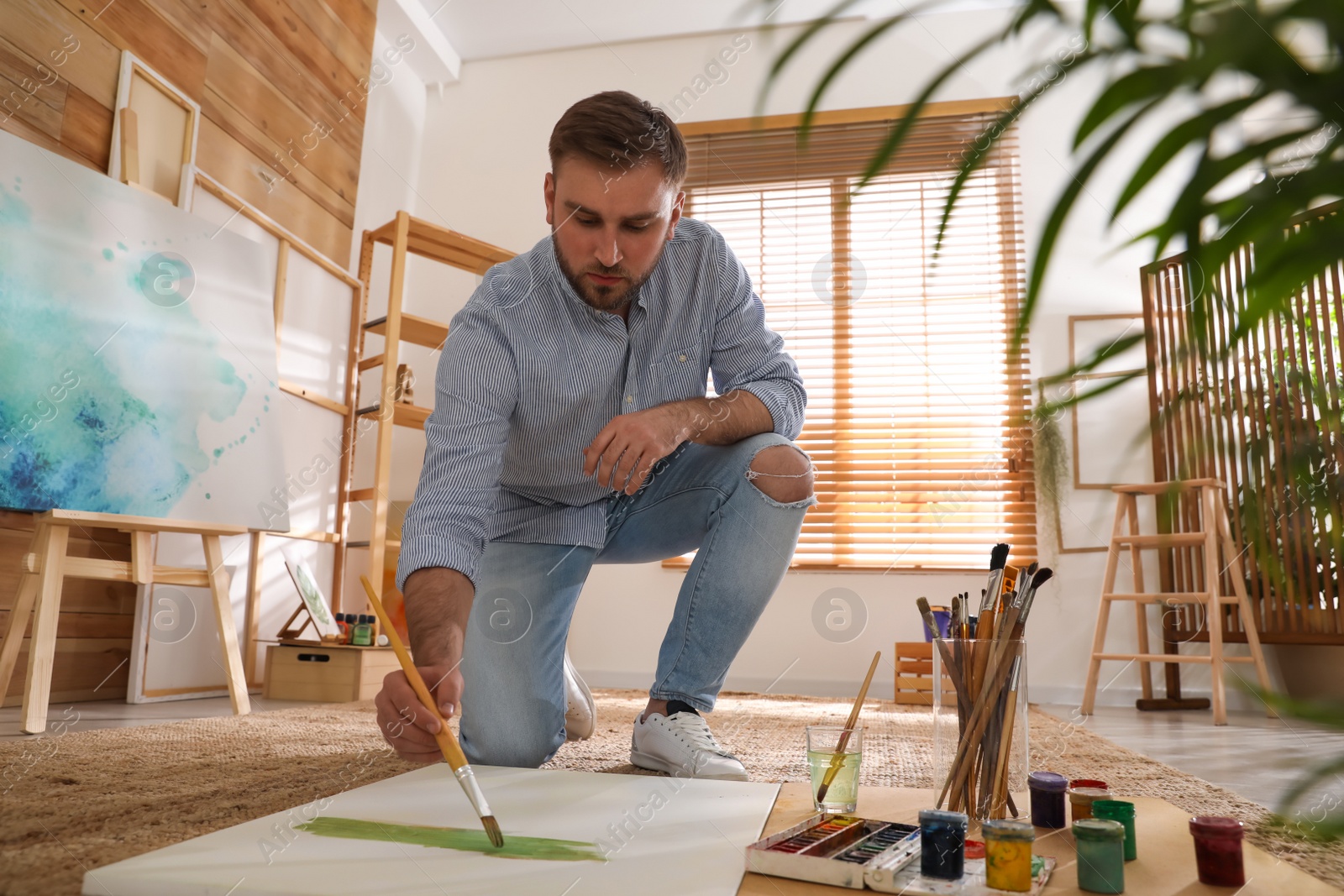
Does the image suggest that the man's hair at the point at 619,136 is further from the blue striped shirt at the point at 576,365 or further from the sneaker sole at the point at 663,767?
the sneaker sole at the point at 663,767

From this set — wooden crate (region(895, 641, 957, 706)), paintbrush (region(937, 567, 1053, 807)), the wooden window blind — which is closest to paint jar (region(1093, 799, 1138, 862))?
paintbrush (region(937, 567, 1053, 807))

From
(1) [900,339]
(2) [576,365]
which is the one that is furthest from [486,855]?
(1) [900,339]

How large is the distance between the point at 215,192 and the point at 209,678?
1.38m

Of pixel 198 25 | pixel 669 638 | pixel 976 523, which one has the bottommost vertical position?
pixel 669 638

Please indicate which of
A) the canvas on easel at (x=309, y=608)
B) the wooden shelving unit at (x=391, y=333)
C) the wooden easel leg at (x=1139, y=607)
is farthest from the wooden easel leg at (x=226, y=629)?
the wooden easel leg at (x=1139, y=607)

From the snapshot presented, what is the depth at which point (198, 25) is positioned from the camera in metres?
2.63

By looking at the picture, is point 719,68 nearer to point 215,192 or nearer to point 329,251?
point 329,251

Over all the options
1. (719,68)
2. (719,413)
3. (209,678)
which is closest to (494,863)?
(719,413)

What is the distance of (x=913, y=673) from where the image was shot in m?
2.88

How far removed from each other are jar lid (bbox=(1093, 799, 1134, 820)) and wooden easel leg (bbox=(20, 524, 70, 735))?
168 cm

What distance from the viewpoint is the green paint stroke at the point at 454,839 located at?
2.29 feet

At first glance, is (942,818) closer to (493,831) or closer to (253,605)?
(493,831)

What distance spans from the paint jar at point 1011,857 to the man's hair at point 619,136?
0.94 metres

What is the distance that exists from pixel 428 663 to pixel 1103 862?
62 cm
